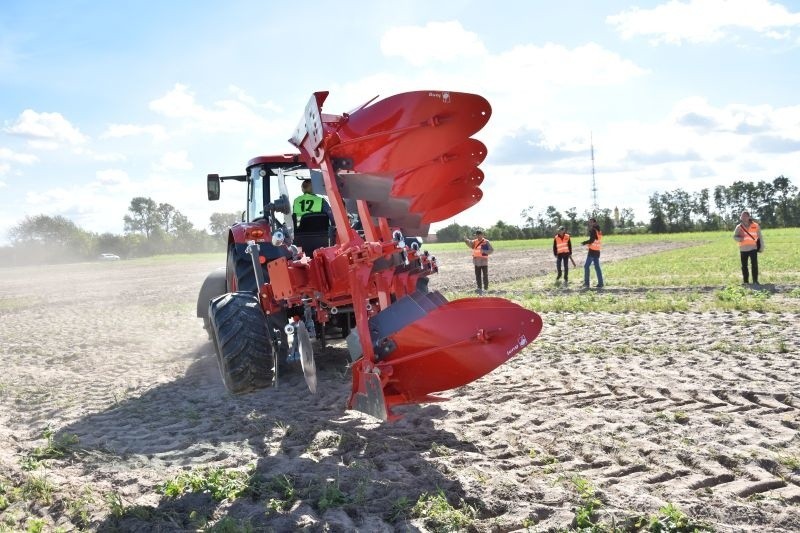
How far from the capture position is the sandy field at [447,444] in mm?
3777

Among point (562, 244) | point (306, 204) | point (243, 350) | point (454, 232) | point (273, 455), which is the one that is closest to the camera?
point (273, 455)

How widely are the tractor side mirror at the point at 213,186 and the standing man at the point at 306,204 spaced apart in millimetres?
1678

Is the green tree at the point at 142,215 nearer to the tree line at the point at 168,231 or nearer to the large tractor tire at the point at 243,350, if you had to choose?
the tree line at the point at 168,231

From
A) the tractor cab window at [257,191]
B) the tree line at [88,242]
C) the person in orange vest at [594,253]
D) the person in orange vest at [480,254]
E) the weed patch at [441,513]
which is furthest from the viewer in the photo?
the tree line at [88,242]

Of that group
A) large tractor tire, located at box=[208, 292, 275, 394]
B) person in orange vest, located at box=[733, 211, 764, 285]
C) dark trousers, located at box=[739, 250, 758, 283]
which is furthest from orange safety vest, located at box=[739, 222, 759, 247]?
large tractor tire, located at box=[208, 292, 275, 394]

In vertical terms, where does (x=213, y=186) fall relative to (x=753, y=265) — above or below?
above

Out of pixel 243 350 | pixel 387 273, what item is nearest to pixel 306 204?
pixel 387 273

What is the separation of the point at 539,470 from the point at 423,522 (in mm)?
970

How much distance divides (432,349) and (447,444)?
0.90 m

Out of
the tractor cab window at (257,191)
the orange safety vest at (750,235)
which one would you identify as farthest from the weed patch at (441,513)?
the orange safety vest at (750,235)

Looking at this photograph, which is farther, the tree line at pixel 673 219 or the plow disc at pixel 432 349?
the tree line at pixel 673 219

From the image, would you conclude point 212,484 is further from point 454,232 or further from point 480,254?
point 454,232

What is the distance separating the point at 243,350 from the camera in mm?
4996

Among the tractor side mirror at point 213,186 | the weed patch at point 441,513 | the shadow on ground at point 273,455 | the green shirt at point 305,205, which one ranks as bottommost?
the weed patch at point 441,513
